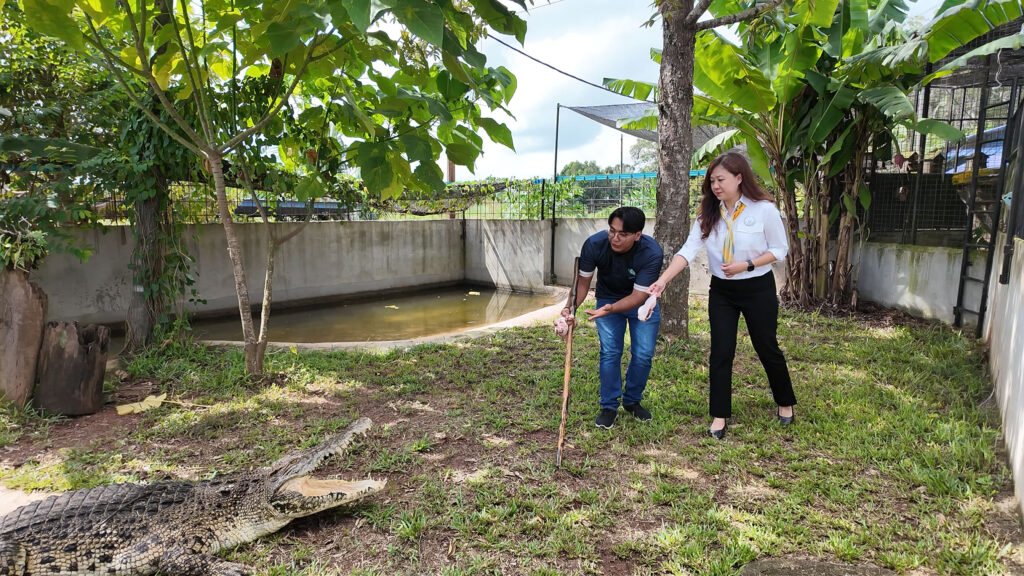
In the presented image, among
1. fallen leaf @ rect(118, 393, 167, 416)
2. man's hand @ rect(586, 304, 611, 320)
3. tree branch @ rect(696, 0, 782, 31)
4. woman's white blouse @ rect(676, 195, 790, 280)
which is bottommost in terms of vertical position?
fallen leaf @ rect(118, 393, 167, 416)

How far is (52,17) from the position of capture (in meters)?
2.88

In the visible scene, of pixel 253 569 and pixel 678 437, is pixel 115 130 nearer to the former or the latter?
pixel 253 569

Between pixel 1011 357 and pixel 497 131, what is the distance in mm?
3225

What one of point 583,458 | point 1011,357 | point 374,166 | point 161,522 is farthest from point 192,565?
point 1011,357

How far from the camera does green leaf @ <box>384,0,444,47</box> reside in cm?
181

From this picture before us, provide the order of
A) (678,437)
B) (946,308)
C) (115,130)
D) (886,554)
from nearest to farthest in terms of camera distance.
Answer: (886,554), (678,437), (115,130), (946,308)

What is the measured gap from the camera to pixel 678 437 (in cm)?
339

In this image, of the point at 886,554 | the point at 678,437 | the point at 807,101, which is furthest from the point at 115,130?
the point at 807,101

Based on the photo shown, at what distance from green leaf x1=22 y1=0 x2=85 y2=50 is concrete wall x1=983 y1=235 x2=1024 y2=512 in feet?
16.8

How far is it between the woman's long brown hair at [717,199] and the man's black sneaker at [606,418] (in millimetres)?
1244

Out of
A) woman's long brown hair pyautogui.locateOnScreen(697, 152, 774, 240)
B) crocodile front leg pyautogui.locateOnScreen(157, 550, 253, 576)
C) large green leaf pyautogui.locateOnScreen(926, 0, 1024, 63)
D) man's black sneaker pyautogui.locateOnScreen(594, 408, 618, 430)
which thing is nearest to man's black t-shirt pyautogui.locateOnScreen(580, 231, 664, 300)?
woman's long brown hair pyautogui.locateOnScreen(697, 152, 774, 240)

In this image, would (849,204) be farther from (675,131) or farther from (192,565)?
(192,565)

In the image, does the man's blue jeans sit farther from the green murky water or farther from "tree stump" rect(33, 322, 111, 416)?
the green murky water

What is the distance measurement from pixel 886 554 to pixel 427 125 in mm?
3206
